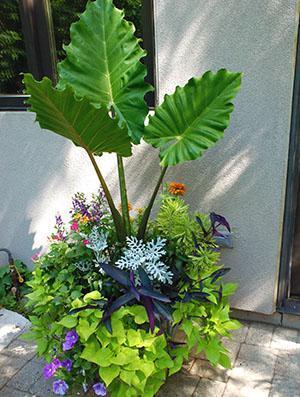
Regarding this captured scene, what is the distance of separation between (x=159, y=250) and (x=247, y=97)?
97 centimetres

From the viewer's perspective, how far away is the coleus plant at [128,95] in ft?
5.86

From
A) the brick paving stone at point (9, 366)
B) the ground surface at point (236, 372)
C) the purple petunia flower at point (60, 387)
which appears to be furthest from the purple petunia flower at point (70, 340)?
the brick paving stone at point (9, 366)

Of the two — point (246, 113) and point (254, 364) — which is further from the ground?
point (246, 113)

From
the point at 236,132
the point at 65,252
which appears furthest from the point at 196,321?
the point at 236,132

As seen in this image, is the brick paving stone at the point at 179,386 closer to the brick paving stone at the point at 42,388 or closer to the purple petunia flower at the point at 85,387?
the purple petunia flower at the point at 85,387

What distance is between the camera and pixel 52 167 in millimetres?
2746

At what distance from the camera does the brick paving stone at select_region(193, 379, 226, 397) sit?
6.57ft

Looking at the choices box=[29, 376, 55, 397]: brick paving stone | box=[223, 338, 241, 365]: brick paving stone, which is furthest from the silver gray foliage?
box=[29, 376, 55, 397]: brick paving stone

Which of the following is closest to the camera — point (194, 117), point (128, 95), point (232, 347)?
point (194, 117)

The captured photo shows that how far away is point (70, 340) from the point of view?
5.88 ft

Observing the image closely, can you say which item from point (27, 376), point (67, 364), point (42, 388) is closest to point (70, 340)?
point (67, 364)

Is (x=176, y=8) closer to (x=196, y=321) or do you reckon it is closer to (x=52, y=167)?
(x=52, y=167)

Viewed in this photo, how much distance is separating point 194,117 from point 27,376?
171 centimetres

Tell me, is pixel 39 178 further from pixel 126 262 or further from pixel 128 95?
pixel 126 262
